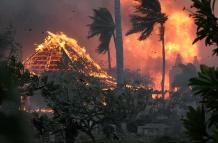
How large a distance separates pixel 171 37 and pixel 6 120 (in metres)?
98.6

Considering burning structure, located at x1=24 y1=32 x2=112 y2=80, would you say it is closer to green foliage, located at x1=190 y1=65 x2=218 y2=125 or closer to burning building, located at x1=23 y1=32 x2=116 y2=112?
burning building, located at x1=23 y1=32 x2=116 y2=112

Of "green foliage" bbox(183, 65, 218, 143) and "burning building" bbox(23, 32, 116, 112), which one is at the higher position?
"burning building" bbox(23, 32, 116, 112)

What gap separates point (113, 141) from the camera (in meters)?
23.3

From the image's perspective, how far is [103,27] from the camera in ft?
187

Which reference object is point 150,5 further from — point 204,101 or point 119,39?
point 204,101

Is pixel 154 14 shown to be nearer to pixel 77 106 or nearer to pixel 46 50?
pixel 46 50

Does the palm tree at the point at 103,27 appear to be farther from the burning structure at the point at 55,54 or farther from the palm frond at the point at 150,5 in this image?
the palm frond at the point at 150,5

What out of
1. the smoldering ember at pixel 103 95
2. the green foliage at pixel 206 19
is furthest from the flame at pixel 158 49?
the green foliage at pixel 206 19

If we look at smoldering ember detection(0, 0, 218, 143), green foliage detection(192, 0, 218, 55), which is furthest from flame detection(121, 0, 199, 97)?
green foliage detection(192, 0, 218, 55)

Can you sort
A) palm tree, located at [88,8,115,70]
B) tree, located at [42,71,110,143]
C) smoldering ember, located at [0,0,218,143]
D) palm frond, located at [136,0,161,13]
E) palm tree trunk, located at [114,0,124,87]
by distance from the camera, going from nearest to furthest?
1. smoldering ember, located at [0,0,218,143]
2. tree, located at [42,71,110,143]
3. palm tree trunk, located at [114,0,124,87]
4. palm frond, located at [136,0,161,13]
5. palm tree, located at [88,8,115,70]

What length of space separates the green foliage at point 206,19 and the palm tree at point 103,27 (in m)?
51.1

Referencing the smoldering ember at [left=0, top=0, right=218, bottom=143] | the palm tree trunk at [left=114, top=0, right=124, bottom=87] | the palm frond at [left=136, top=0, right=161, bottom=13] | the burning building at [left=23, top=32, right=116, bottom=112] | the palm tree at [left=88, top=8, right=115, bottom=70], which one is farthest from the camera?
the palm tree at [left=88, top=8, right=115, bottom=70]

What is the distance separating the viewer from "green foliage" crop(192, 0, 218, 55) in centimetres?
509

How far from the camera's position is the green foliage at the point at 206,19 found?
5.09 meters
